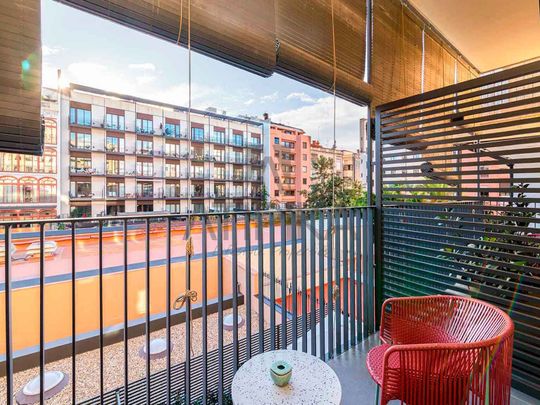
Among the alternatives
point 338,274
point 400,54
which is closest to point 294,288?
point 338,274

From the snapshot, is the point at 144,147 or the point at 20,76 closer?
the point at 20,76

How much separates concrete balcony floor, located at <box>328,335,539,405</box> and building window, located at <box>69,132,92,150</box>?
92.0 inches

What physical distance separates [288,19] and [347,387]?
3.05m

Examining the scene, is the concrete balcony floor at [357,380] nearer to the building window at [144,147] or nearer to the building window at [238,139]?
the building window at [238,139]

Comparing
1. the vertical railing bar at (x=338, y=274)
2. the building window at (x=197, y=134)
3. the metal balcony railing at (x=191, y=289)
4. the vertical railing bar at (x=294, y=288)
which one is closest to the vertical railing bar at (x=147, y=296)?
the metal balcony railing at (x=191, y=289)

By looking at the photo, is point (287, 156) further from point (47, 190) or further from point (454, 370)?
point (454, 370)

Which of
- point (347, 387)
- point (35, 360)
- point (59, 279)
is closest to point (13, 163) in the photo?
point (59, 279)

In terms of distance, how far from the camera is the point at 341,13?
284 cm

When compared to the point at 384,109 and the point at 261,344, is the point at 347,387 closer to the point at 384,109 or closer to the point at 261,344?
the point at 261,344

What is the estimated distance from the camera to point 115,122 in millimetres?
1524

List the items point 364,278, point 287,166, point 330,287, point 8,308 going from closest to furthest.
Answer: point 8,308, point 287,166, point 330,287, point 364,278

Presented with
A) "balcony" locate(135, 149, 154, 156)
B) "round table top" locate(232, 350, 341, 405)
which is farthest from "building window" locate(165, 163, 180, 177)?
"round table top" locate(232, 350, 341, 405)

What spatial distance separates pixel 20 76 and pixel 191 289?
4.67 feet

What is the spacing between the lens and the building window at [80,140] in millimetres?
1410
